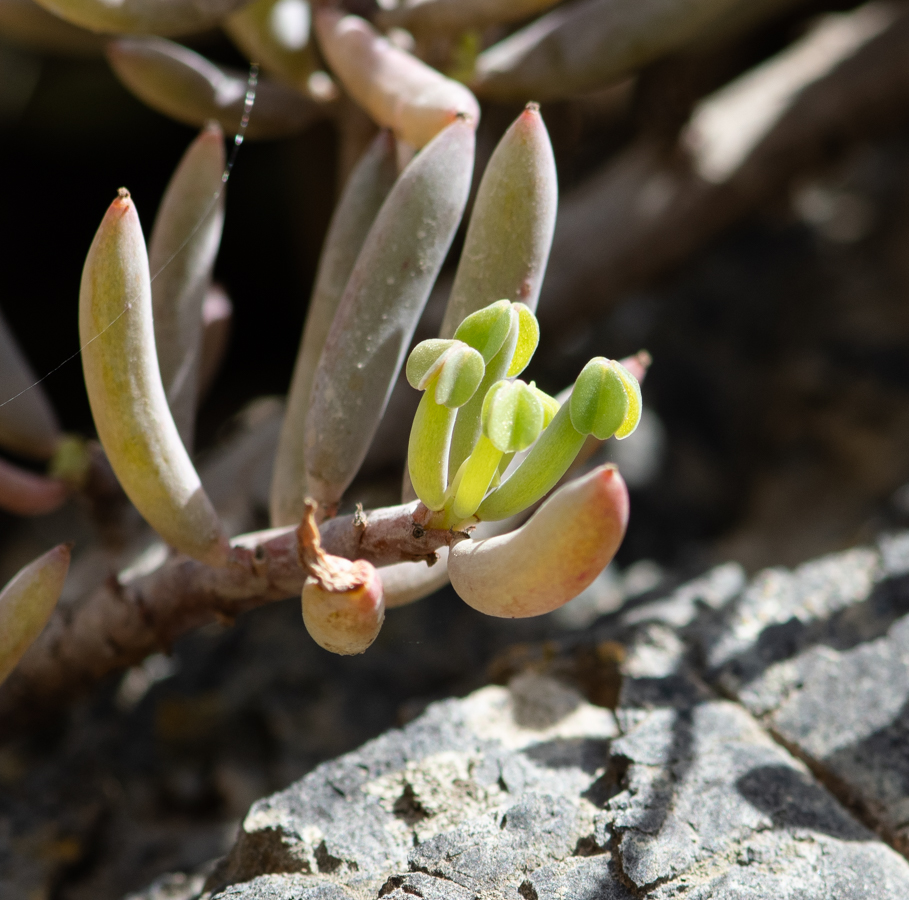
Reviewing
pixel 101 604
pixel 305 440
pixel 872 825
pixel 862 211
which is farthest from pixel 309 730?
pixel 862 211

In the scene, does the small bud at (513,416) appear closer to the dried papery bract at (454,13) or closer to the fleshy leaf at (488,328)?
the fleshy leaf at (488,328)

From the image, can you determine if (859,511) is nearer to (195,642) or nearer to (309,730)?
(309,730)

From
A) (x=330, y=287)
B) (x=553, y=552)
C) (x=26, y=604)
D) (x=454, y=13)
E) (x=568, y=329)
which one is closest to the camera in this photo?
(x=553, y=552)

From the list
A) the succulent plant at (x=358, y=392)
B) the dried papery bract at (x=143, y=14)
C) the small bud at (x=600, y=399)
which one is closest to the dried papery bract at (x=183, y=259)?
the succulent plant at (x=358, y=392)

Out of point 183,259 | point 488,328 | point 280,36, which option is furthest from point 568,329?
point 488,328

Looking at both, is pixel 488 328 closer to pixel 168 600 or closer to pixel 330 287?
pixel 330 287
